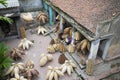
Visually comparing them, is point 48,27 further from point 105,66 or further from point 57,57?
point 105,66

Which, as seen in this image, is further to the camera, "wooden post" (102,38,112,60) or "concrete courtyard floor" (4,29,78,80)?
"concrete courtyard floor" (4,29,78,80)

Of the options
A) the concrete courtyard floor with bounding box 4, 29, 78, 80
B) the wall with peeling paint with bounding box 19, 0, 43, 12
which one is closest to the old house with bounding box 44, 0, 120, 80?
the concrete courtyard floor with bounding box 4, 29, 78, 80

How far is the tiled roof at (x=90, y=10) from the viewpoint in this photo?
311 inches

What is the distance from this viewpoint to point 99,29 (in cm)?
692

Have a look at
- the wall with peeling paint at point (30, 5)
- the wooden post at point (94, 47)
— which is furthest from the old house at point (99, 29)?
the wall with peeling paint at point (30, 5)

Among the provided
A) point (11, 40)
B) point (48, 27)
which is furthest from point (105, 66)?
point (11, 40)

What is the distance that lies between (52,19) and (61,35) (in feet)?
6.99

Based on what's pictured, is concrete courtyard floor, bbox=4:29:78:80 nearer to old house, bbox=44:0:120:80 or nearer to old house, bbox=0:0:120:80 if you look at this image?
old house, bbox=0:0:120:80

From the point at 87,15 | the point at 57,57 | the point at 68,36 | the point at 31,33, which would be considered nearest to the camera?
the point at 87,15

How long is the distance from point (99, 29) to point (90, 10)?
6.77ft

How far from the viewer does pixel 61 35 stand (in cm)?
1084

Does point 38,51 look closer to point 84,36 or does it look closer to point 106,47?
point 84,36

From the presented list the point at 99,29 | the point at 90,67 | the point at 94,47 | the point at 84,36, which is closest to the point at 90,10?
the point at 84,36

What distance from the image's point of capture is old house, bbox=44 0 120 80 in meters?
7.32
